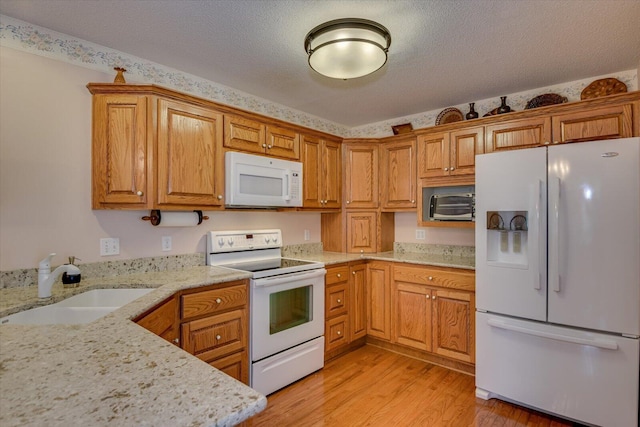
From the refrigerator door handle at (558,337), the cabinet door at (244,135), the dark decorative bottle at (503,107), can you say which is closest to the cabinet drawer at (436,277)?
the refrigerator door handle at (558,337)

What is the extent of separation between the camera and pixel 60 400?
689 millimetres

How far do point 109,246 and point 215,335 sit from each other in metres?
0.94

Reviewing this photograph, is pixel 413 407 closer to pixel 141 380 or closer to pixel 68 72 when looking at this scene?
pixel 141 380

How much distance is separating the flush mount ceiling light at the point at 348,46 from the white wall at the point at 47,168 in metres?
1.46

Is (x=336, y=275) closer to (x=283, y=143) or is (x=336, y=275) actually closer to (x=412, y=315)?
(x=412, y=315)

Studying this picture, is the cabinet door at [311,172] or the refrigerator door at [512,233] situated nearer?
the refrigerator door at [512,233]

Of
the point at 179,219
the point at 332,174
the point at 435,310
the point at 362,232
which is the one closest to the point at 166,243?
the point at 179,219

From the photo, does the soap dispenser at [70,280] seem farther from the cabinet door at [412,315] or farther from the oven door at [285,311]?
the cabinet door at [412,315]

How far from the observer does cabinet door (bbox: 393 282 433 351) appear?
285cm

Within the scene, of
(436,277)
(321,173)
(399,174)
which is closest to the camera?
(436,277)

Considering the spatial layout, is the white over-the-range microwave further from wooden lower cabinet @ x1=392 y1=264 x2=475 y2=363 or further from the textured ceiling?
wooden lower cabinet @ x1=392 y1=264 x2=475 y2=363

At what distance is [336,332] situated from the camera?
117 inches

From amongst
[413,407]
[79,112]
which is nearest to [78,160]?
[79,112]

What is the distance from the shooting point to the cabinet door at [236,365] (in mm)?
2113
